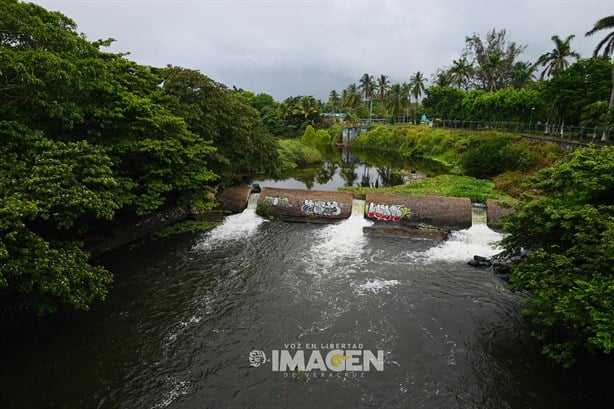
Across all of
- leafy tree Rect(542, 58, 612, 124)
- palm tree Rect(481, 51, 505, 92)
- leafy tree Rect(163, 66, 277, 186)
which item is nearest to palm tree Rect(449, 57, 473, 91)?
palm tree Rect(481, 51, 505, 92)

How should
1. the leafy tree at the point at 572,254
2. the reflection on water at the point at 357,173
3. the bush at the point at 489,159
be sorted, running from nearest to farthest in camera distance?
the leafy tree at the point at 572,254 → the bush at the point at 489,159 → the reflection on water at the point at 357,173

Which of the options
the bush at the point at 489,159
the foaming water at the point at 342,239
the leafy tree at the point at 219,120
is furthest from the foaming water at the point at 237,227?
A: the bush at the point at 489,159

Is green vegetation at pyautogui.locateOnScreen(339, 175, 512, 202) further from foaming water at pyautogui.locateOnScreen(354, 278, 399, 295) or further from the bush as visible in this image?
foaming water at pyautogui.locateOnScreen(354, 278, 399, 295)

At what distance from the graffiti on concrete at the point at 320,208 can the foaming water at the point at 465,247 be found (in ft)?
21.7

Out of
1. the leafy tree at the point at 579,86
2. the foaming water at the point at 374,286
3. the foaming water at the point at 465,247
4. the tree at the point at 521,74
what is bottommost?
the foaming water at the point at 374,286

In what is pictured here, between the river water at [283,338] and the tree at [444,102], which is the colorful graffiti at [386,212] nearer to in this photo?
the river water at [283,338]

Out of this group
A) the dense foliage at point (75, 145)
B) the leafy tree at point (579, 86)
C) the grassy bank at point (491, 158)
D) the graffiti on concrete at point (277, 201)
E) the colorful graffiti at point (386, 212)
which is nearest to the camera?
the dense foliage at point (75, 145)

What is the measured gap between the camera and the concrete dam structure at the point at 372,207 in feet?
72.7

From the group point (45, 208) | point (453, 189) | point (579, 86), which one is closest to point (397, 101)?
point (579, 86)

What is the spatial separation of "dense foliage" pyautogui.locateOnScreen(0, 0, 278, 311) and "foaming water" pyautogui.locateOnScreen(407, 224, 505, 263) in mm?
13494

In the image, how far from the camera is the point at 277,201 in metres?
24.9

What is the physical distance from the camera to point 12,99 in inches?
525

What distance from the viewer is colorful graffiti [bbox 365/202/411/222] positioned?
74.8 ft

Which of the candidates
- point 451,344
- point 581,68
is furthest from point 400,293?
point 581,68
